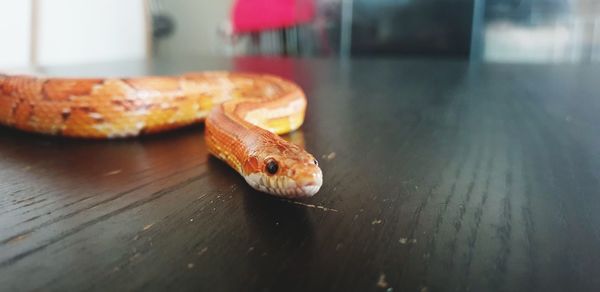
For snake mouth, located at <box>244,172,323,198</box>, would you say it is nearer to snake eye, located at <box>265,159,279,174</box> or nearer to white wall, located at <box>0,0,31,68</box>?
snake eye, located at <box>265,159,279,174</box>

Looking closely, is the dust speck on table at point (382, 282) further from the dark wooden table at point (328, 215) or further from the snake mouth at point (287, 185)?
the snake mouth at point (287, 185)

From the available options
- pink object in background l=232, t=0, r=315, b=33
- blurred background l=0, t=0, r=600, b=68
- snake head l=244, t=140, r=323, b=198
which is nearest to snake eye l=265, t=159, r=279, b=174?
snake head l=244, t=140, r=323, b=198

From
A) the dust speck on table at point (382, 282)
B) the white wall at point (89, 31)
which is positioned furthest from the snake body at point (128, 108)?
the white wall at point (89, 31)

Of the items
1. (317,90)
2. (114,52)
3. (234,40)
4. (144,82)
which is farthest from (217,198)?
(234,40)

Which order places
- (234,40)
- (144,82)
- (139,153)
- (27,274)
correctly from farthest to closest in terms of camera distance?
(234,40)
(144,82)
(139,153)
(27,274)

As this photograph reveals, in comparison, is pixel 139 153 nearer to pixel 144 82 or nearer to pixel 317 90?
pixel 144 82

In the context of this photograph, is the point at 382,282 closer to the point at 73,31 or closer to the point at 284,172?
the point at 284,172

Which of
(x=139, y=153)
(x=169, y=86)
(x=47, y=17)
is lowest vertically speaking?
(x=139, y=153)
